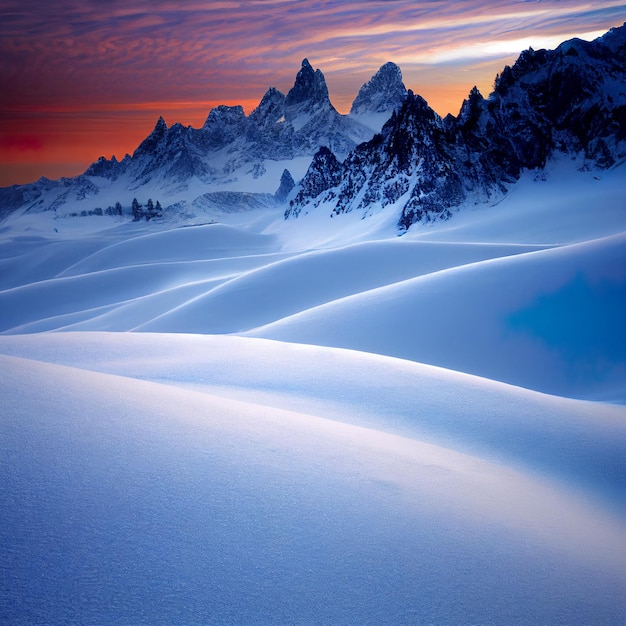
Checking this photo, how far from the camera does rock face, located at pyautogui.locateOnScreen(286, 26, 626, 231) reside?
5991 centimetres

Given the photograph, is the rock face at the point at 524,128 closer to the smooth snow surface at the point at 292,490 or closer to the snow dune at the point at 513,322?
the snow dune at the point at 513,322

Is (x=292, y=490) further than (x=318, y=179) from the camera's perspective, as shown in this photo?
No

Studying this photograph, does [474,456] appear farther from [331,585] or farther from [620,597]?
[331,585]

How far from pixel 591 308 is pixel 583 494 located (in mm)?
9379

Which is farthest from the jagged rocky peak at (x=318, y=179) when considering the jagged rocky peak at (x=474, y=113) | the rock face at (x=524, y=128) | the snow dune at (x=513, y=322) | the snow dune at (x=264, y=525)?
the snow dune at (x=264, y=525)

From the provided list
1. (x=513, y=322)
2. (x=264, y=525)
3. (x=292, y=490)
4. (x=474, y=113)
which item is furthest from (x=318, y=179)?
(x=264, y=525)

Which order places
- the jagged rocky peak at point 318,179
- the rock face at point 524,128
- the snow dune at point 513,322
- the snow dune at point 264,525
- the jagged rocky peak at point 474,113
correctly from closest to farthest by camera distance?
1. the snow dune at point 264,525
2. the snow dune at point 513,322
3. the rock face at point 524,128
4. the jagged rocky peak at point 474,113
5. the jagged rocky peak at point 318,179

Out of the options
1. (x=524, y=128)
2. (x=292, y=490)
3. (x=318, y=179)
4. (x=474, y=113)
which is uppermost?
(x=474, y=113)

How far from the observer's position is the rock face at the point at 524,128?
59.9 m

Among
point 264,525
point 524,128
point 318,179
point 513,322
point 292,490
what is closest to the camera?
point 264,525

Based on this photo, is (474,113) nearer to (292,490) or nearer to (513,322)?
(513,322)

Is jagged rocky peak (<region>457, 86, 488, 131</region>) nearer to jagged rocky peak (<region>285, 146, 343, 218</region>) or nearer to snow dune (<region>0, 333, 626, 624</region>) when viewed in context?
jagged rocky peak (<region>285, 146, 343, 218</region>)

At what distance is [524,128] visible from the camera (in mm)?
63406

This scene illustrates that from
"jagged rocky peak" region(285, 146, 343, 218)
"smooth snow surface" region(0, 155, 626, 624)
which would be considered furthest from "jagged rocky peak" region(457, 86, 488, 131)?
"smooth snow surface" region(0, 155, 626, 624)
